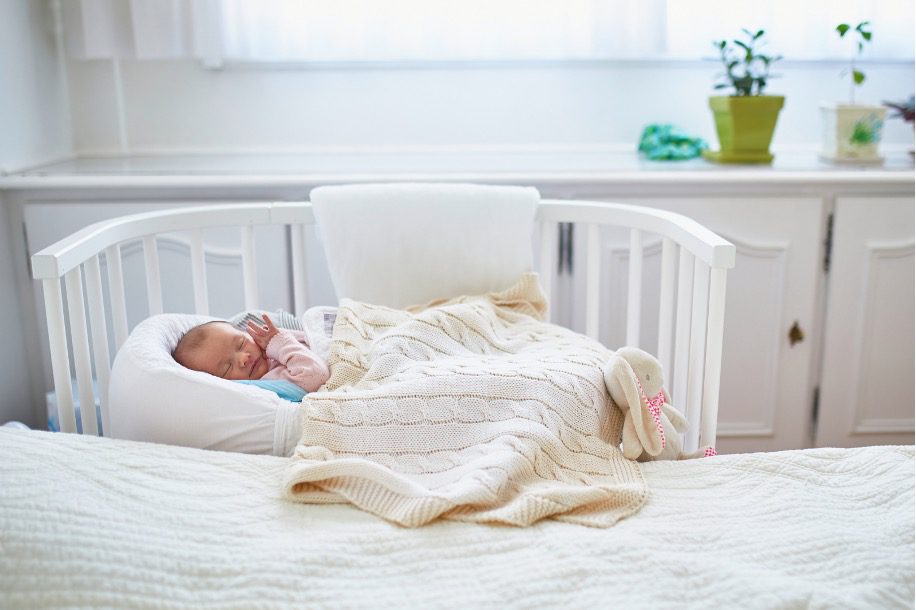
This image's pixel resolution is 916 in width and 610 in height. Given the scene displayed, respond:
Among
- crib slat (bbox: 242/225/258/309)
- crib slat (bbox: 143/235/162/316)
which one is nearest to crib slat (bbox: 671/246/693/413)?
crib slat (bbox: 242/225/258/309)

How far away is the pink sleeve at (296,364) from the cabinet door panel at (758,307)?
29.3 inches

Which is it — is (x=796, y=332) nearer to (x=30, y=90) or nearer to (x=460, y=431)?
(x=460, y=431)

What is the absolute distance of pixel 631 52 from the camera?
2031mm

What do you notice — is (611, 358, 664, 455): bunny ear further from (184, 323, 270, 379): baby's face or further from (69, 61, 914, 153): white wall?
(69, 61, 914, 153): white wall

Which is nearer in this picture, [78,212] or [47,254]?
[47,254]

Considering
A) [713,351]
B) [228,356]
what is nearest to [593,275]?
[713,351]

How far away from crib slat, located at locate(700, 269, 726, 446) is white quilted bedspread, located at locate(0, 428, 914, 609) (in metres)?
0.14

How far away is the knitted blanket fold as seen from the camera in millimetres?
969

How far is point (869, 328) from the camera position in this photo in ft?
6.26

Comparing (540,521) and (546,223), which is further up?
(546,223)

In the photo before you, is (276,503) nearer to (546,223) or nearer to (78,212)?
(546,223)

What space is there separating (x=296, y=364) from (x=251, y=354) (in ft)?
0.30

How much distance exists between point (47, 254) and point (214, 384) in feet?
0.85

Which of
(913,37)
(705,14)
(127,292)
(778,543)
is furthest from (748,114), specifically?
(127,292)
